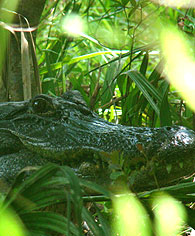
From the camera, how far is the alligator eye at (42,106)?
244 cm

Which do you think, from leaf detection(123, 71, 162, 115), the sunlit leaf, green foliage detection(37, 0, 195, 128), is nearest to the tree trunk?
green foliage detection(37, 0, 195, 128)

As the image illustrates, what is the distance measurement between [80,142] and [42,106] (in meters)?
0.42

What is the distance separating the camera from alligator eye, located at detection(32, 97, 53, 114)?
96.0 inches

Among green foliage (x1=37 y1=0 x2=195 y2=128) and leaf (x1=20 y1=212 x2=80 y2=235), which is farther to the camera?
green foliage (x1=37 y1=0 x2=195 y2=128)

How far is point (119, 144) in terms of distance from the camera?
2049 millimetres

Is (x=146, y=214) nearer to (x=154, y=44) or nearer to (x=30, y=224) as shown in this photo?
(x=30, y=224)

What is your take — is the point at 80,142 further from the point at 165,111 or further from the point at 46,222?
the point at 165,111

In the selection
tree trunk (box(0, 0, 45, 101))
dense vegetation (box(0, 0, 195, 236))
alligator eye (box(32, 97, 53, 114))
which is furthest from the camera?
tree trunk (box(0, 0, 45, 101))

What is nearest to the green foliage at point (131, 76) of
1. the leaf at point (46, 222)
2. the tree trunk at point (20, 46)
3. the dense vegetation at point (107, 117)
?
the dense vegetation at point (107, 117)

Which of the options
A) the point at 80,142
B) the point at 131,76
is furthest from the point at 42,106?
the point at 131,76

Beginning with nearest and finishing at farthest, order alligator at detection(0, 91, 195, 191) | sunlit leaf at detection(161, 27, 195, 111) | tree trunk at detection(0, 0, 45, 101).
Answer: alligator at detection(0, 91, 195, 191) < sunlit leaf at detection(161, 27, 195, 111) < tree trunk at detection(0, 0, 45, 101)

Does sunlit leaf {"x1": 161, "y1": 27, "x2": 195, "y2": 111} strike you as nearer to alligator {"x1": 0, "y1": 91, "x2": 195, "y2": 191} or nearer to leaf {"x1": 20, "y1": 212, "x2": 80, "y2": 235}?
alligator {"x1": 0, "y1": 91, "x2": 195, "y2": 191}

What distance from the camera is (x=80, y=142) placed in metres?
2.16

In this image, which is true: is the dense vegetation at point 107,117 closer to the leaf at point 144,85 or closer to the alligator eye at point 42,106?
the leaf at point 144,85
